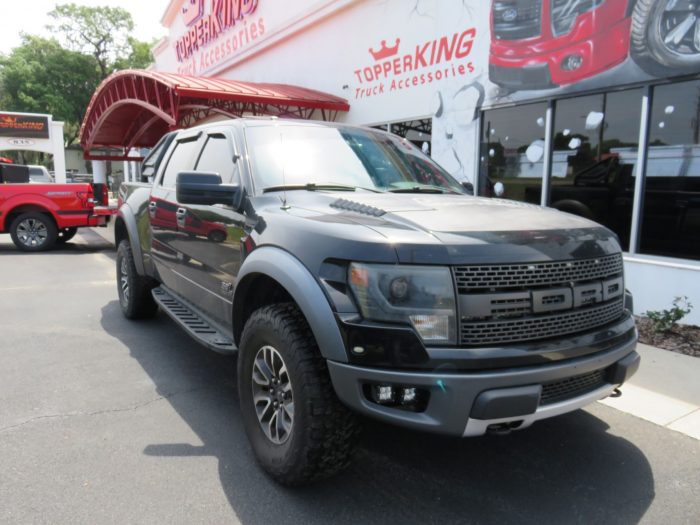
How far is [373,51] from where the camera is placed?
1021cm

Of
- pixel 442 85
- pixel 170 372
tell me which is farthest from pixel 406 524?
pixel 442 85

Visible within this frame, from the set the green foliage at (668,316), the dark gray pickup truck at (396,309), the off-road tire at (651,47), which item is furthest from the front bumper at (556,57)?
the dark gray pickup truck at (396,309)

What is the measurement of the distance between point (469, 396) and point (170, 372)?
9.65 feet

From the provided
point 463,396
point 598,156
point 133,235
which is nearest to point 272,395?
point 463,396

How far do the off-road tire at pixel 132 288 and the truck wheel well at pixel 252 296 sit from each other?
262 cm

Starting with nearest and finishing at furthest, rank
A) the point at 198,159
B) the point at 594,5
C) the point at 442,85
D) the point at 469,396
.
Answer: the point at 469,396
the point at 198,159
the point at 594,5
the point at 442,85

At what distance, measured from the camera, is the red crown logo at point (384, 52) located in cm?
958

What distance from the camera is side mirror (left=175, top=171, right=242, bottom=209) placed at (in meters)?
3.02

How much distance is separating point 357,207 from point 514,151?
18.6ft

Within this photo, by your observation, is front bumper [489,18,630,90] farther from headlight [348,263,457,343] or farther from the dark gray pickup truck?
headlight [348,263,457,343]

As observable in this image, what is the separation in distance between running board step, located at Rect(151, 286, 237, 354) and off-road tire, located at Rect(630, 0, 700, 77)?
5409 millimetres

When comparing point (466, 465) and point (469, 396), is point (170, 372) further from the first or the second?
point (469, 396)

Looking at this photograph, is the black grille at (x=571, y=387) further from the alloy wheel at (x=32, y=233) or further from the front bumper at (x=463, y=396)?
the alloy wheel at (x=32, y=233)

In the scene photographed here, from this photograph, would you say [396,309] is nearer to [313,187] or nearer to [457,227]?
[457,227]
